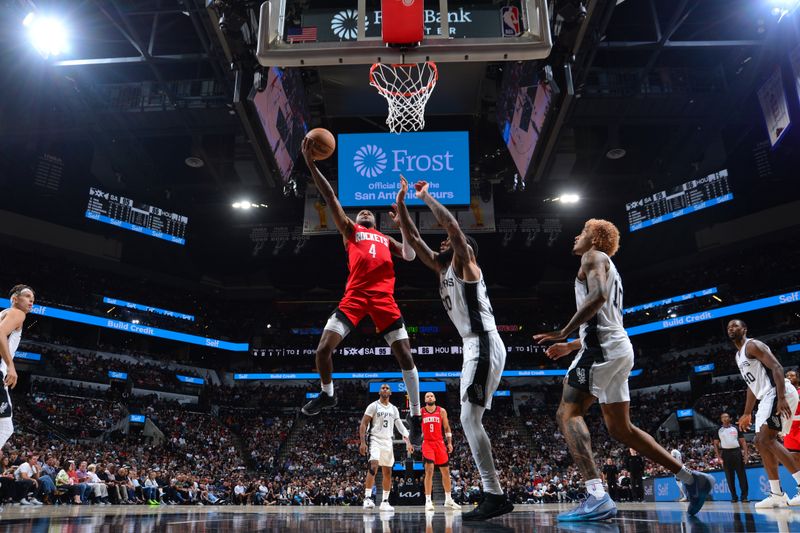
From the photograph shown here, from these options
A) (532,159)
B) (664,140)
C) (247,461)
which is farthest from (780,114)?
(247,461)

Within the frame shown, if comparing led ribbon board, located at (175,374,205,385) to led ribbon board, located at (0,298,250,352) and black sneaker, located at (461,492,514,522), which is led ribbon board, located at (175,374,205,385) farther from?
black sneaker, located at (461,492,514,522)

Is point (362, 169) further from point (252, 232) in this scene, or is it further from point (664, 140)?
point (252, 232)

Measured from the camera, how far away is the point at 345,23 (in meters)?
7.82

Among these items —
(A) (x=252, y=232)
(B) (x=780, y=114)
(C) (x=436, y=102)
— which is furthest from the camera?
(A) (x=252, y=232)

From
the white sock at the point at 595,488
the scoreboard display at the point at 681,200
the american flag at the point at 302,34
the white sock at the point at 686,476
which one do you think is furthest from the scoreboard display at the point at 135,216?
the white sock at the point at 686,476

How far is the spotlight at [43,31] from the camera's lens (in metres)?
12.1

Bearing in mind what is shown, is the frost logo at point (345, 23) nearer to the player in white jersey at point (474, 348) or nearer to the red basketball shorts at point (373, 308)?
the player in white jersey at point (474, 348)

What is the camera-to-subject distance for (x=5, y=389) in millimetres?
5066

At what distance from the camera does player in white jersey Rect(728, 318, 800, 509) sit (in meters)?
6.57

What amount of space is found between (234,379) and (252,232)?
13.2m

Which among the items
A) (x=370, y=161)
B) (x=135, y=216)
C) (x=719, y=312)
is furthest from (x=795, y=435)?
(x=719, y=312)

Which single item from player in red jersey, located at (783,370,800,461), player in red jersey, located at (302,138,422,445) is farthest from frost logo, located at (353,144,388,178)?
player in red jersey, located at (783,370,800,461)

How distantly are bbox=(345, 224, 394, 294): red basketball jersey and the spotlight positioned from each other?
10.8m

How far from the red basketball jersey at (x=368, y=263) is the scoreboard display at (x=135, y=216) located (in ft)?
69.9
